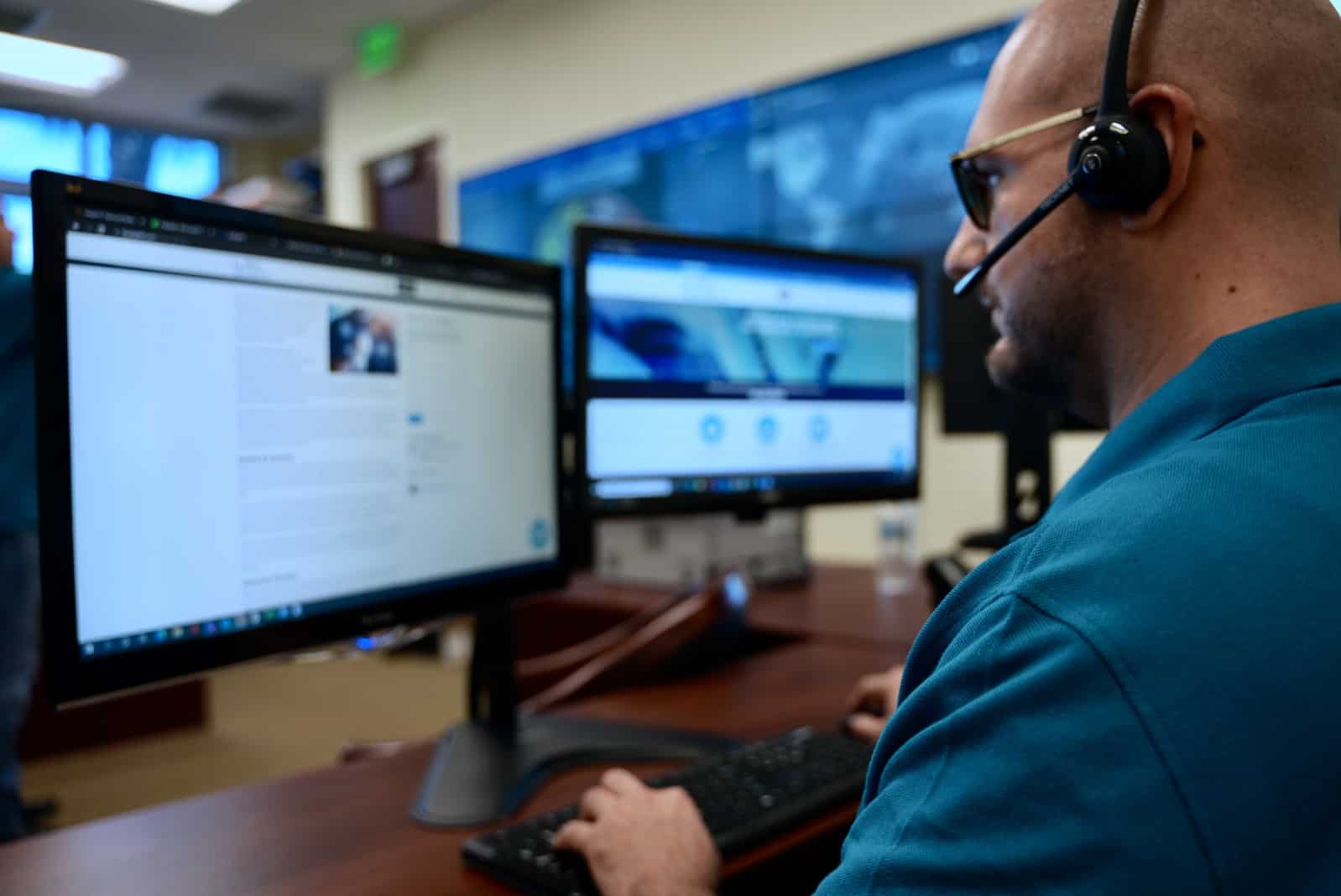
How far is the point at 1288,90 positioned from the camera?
583 mm

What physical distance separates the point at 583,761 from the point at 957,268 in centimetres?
57

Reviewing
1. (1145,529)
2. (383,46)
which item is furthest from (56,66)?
(1145,529)

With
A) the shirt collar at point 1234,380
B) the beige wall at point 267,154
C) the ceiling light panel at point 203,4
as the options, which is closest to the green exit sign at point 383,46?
the ceiling light panel at point 203,4

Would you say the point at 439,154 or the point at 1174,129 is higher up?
the point at 439,154

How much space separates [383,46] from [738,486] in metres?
4.05

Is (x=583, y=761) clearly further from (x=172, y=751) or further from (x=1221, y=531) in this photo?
(x=172, y=751)

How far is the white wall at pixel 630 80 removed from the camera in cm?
272

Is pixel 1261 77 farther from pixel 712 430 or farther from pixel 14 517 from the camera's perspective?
pixel 14 517

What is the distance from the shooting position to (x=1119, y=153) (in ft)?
1.86

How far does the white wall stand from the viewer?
272cm

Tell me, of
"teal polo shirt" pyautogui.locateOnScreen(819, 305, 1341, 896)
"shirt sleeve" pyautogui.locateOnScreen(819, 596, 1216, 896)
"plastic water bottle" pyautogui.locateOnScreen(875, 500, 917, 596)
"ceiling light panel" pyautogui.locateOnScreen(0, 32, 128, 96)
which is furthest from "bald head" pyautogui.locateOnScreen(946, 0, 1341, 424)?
"ceiling light panel" pyautogui.locateOnScreen(0, 32, 128, 96)

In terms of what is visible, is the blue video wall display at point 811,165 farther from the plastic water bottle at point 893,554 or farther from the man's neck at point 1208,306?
the man's neck at point 1208,306

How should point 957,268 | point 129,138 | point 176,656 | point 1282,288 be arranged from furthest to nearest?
point 129,138 → point 957,268 → point 176,656 → point 1282,288

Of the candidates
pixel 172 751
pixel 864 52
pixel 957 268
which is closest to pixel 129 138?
pixel 172 751
